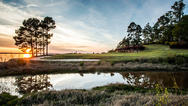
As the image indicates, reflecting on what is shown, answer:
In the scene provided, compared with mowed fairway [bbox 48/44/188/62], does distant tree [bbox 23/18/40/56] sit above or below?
above

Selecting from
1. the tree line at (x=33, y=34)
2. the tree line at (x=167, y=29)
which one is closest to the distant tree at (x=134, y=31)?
the tree line at (x=167, y=29)

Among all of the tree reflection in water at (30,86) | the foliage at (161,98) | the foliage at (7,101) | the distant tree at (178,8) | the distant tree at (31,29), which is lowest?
the tree reflection in water at (30,86)

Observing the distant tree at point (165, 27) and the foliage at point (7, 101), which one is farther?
the distant tree at point (165, 27)

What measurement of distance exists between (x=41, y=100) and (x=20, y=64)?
16682mm

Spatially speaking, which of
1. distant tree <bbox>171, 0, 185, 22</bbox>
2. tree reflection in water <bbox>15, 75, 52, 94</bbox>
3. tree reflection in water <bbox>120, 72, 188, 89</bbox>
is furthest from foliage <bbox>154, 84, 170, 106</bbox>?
distant tree <bbox>171, 0, 185, 22</bbox>

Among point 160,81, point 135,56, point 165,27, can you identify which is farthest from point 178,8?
point 160,81

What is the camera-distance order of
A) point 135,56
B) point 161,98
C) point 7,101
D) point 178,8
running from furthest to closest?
1. point 178,8
2. point 135,56
3. point 7,101
4. point 161,98

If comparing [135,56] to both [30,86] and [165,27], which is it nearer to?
[30,86]

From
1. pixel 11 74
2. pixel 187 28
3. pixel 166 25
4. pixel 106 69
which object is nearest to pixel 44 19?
pixel 11 74

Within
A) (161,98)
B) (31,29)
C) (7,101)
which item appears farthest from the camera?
(31,29)

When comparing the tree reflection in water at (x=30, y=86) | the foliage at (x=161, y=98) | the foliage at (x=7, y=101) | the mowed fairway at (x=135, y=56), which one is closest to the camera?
the foliage at (x=161, y=98)

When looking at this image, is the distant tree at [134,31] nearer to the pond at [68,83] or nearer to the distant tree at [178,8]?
the distant tree at [178,8]

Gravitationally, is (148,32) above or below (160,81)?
above

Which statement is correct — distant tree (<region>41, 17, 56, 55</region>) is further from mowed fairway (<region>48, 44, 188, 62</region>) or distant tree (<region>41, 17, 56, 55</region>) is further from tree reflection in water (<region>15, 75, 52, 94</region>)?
tree reflection in water (<region>15, 75, 52, 94</region>)
